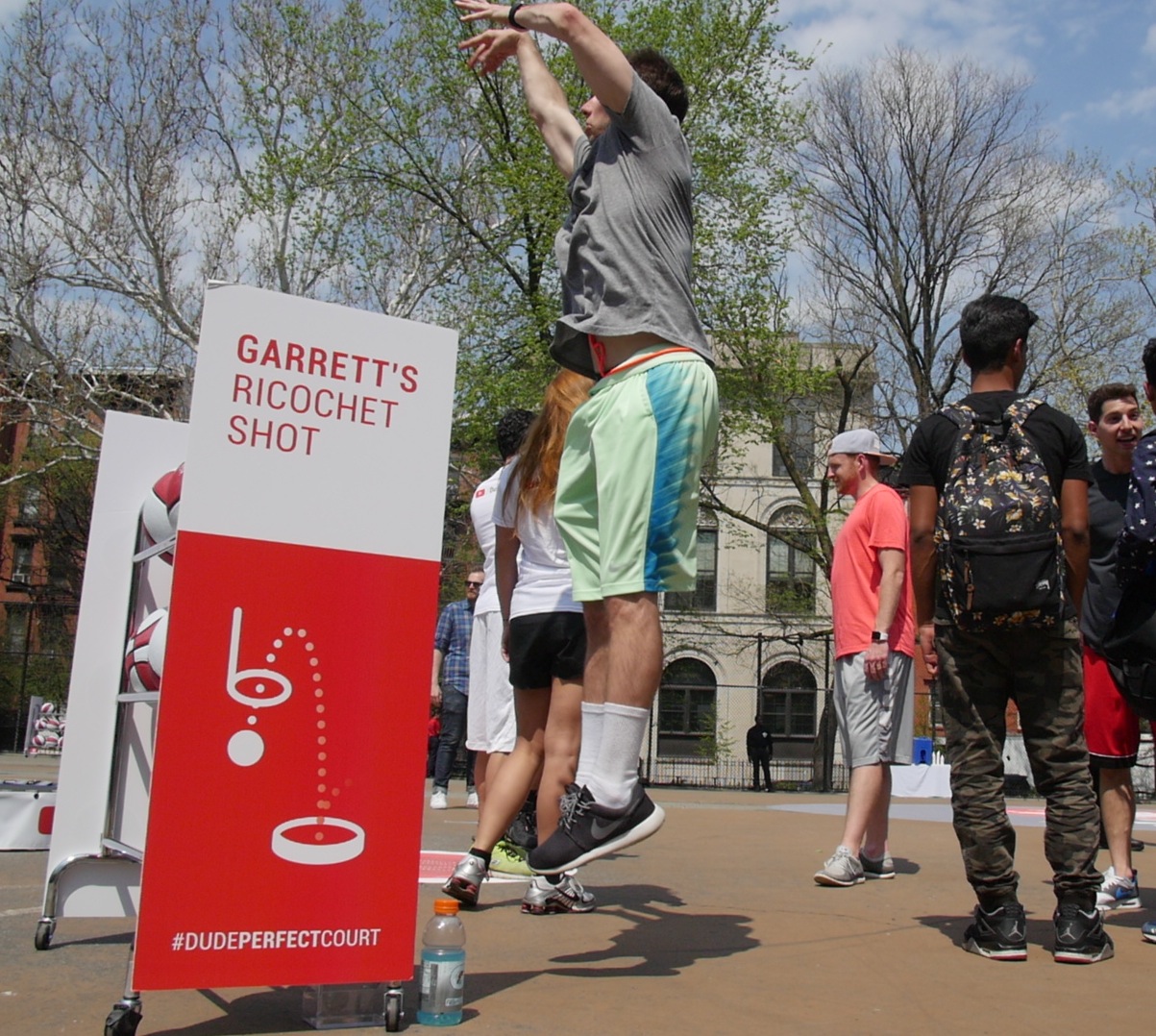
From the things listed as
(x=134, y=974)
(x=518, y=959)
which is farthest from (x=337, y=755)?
(x=518, y=959)

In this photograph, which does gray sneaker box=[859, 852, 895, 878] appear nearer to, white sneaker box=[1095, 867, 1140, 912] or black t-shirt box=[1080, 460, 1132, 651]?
white sneaker box=[1095, 867, 1140, 912]

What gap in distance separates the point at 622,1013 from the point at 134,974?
967 millimetres

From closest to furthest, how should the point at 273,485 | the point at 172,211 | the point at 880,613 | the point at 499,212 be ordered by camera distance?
the point at 273,485
the point at 880,613
the point at 172,211
the point at 499,212

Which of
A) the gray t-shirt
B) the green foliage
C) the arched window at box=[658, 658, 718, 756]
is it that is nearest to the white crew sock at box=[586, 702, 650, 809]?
the gray t-shirt

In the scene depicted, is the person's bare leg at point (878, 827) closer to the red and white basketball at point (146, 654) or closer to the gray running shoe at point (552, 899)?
the gray running shoe at point (552, 899)

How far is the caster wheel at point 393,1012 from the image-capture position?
93.7 inches

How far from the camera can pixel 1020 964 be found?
10.7 ft

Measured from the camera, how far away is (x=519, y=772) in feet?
14.3

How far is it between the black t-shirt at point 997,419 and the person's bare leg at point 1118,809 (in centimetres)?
162

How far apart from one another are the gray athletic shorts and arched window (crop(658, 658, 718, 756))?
31301 millimetres

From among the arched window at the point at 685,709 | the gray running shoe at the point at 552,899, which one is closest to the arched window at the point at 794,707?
the arched window at the point at 685,709

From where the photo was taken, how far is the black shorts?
14.3 feet

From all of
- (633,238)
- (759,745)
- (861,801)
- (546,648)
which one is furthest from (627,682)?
(759,745)

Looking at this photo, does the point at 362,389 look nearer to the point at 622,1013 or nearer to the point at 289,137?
the point at 622,1013
